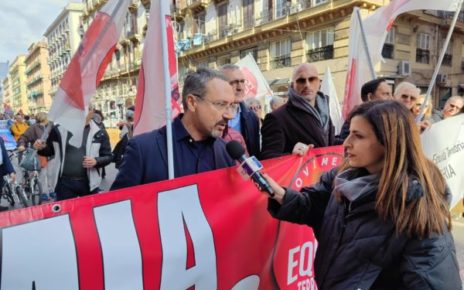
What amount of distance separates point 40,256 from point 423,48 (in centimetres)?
2125

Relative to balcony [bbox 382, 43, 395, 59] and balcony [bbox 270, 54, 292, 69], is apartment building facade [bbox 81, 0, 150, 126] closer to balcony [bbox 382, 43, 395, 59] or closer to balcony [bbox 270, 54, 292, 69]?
balcony [bbox 270, 54, 292, 69]

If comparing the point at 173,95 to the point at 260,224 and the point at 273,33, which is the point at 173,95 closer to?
the point at 260,224

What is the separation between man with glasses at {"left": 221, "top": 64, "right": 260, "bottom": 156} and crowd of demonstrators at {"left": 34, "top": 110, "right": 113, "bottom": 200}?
1.53 metres

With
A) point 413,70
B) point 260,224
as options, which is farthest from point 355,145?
point 413,70

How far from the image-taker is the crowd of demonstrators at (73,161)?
366cm

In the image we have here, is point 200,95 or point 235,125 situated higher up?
point 200,95

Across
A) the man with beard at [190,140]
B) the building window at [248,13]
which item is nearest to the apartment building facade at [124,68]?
the building window at [248,13]

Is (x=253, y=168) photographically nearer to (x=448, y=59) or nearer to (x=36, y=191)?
(x=36, y=191)

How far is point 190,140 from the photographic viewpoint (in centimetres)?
202

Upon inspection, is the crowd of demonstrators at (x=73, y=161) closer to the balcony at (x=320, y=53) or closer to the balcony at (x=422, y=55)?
the balcony at (x=320, y=53)

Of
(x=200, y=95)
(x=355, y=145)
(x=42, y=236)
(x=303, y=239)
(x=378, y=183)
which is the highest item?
(x=200, y=95)

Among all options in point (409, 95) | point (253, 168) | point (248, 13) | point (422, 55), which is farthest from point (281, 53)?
point (253, 168)

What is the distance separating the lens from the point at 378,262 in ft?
4.51

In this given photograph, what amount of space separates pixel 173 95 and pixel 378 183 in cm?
166
